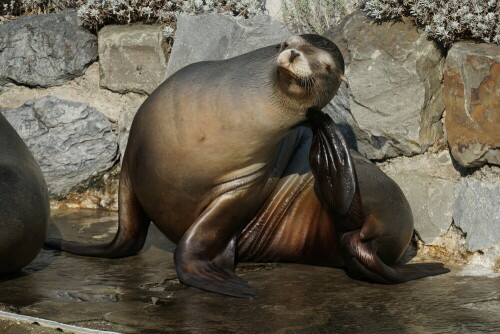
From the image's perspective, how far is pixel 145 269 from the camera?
212 inches

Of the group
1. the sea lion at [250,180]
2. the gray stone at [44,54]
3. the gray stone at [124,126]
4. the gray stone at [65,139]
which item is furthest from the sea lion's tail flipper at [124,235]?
the gray stone at [44,54]

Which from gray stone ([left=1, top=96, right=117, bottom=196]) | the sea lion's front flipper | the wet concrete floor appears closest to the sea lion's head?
the sea lion's front flipper

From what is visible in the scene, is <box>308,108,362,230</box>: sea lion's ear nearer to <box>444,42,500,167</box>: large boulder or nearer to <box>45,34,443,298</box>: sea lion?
<box>45,34,443,298</box>: sea lion

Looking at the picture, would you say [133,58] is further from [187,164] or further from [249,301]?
[249,301]

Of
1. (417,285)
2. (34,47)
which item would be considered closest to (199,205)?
(417,285)

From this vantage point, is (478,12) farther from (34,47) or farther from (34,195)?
(34,47)

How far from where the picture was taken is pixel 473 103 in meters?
6.11

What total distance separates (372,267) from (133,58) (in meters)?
3.19

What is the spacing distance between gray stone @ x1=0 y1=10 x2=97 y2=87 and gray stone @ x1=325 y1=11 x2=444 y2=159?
93.7 inches

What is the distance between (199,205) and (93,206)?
2.07 metres

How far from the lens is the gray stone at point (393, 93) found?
636 centimetres

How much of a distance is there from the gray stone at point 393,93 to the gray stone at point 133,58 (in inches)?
66.4

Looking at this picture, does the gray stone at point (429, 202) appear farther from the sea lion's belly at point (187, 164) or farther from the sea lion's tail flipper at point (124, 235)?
the sea lion's tail flipper at point (124, 235)

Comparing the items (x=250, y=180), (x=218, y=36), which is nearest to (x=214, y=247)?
(x=250, y=180)
